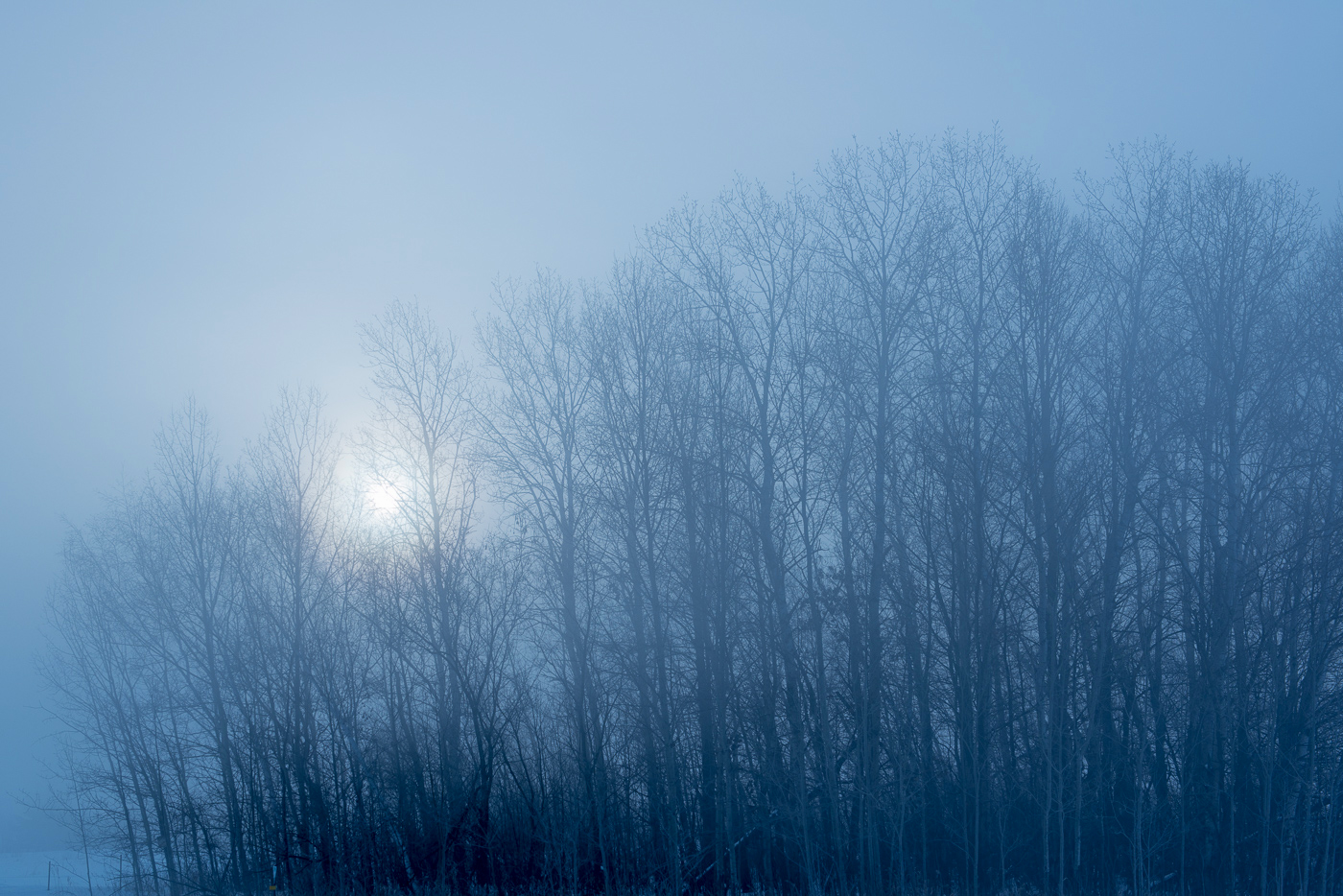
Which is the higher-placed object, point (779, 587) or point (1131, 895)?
point (779, 587)

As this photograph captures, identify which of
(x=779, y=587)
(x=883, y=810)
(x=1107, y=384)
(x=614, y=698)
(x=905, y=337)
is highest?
(x=905, y=337)

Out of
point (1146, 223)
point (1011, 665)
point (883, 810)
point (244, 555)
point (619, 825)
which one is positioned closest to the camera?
point (883, 810)

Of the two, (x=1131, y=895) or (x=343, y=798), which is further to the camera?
(x=343, y=798)

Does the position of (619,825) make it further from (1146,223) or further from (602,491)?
(1146,223)

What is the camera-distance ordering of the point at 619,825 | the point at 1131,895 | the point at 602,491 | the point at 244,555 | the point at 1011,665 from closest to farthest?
the point at 1131,895
the point at 1011,665
the point at 619,825
the point at 602,491
the point at 244,555

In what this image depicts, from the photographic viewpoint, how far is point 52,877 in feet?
153

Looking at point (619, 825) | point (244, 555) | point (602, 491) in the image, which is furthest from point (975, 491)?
point (244, 555)

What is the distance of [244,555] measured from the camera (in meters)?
24.6

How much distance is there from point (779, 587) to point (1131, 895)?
7.94 m

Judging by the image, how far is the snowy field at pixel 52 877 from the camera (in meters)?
36.1

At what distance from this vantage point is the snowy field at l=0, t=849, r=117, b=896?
36.1 metres

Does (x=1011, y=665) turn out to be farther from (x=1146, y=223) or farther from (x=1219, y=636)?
(x=1146, y=223)

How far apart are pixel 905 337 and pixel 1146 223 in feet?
19.8

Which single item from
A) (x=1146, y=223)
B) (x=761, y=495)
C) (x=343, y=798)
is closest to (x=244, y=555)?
(x=343, y=798)
